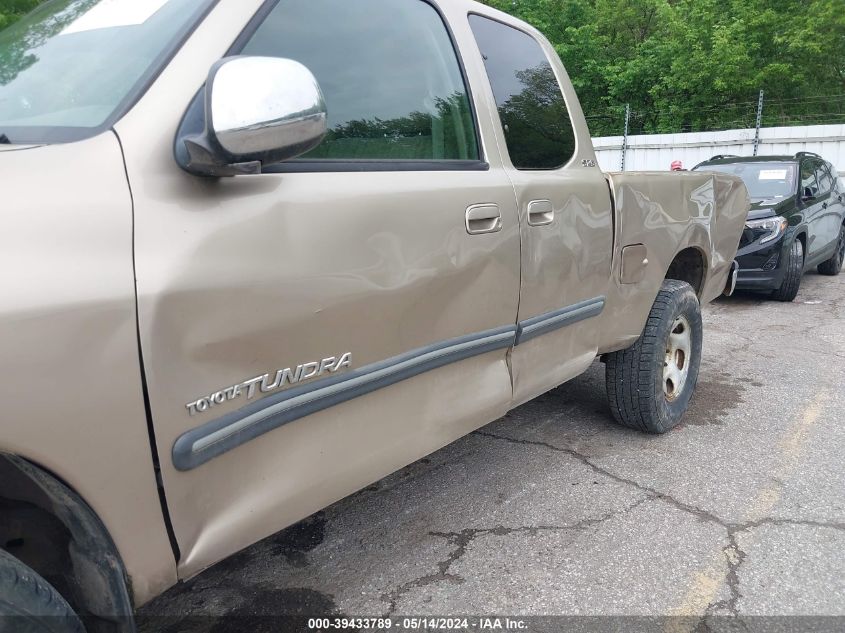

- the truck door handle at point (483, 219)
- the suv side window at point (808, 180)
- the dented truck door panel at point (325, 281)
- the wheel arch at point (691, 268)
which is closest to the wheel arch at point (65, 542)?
the dented truck door panel at point (325, 281)

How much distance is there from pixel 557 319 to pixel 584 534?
2.81ft

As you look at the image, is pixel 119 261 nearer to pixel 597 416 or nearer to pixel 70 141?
pixel 70 141

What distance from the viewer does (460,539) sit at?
105 inches

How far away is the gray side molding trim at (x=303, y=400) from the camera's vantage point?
4.80 feet

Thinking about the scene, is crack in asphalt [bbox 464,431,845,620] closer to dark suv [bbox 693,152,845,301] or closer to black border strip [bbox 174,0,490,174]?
black border strip [bbox 174,0,490,174]

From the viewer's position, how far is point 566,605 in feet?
7.46

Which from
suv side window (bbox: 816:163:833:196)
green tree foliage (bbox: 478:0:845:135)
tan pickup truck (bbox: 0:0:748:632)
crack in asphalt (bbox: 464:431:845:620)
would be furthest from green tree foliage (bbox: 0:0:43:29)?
green tree foliage (bbox: 478:0:845:135)

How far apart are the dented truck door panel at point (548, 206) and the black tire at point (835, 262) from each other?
760cm


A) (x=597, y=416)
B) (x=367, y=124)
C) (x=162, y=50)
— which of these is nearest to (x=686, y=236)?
(x=597, y=416)

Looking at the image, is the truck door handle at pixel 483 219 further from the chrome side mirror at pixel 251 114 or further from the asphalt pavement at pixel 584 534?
the asphalt pavement at pixel 584 534

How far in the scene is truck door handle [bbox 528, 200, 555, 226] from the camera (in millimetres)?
2471

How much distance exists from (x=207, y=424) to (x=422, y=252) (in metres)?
0.81

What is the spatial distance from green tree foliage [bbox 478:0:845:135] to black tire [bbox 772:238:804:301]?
13.3 metres

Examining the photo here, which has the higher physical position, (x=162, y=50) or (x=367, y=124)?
(x=162, y=50)
